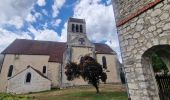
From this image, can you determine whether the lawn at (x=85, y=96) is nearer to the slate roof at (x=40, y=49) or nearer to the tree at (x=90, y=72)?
the tree at (x=90, y=72)

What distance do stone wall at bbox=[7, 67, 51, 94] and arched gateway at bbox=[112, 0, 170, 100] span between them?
21000mm

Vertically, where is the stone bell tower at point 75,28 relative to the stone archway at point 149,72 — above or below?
above

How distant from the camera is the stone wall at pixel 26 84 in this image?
22547 mm

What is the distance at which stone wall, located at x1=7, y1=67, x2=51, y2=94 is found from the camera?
22547 mm

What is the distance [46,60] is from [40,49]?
9.06 ft

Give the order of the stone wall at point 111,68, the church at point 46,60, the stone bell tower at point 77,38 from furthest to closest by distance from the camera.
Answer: the stone wall at point 111,68 → the stone bell tower at point 77,38 → the church at point 46,60

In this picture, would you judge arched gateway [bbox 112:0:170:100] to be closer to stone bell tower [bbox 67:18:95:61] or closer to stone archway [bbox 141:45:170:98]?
stone archway [bbox 141:45:170:98]

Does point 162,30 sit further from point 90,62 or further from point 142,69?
point 90,62

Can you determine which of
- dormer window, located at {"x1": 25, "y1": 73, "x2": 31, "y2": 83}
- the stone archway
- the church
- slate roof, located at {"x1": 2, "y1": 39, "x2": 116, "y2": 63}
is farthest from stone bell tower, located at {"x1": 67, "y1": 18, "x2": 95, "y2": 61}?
the stone archway

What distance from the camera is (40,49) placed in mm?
29125

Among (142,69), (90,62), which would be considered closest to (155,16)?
(142,69)

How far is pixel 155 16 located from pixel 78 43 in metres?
25.4

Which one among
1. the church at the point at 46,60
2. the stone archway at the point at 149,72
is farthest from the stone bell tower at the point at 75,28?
the stone archway at the point at 149,72

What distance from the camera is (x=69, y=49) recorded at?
2809 cm
